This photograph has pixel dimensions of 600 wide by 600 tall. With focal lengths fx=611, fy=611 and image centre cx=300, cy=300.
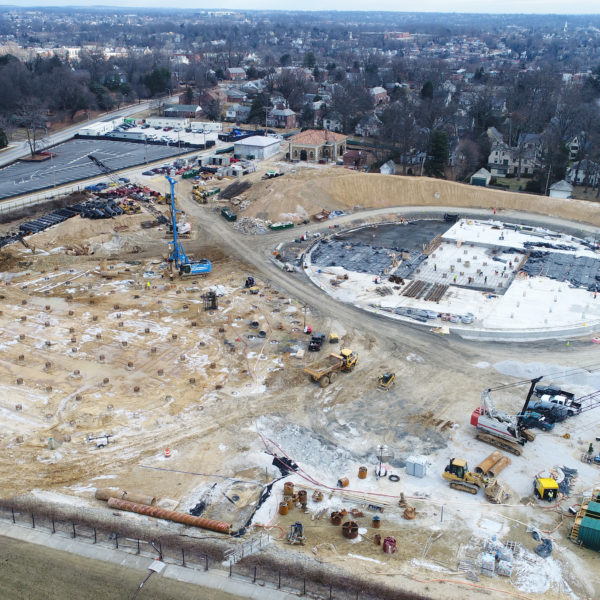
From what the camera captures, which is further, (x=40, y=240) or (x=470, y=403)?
(x=40, y=240)

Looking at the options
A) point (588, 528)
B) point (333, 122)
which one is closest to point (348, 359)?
point (588, 528)

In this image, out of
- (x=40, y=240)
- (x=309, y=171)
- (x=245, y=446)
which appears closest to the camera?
(x=245, y=446)

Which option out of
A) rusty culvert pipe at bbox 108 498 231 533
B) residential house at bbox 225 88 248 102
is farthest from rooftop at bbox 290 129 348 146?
rusty culvert pipe at bbox 108 498 231 533

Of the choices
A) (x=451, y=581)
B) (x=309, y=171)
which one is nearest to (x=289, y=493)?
(x=451, y=581)

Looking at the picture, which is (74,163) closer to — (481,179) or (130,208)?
(130,208)

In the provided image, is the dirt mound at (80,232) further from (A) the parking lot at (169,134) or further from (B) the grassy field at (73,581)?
(B) the grassy field at (73,581)

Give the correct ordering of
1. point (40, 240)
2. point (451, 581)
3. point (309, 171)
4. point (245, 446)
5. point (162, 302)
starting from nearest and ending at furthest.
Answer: point (451, 581) → point (245, 446) → point (162, 302) → point (40, 240) → point (309, 171)

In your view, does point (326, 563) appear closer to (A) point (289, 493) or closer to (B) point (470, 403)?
(A) point (289, 493)
